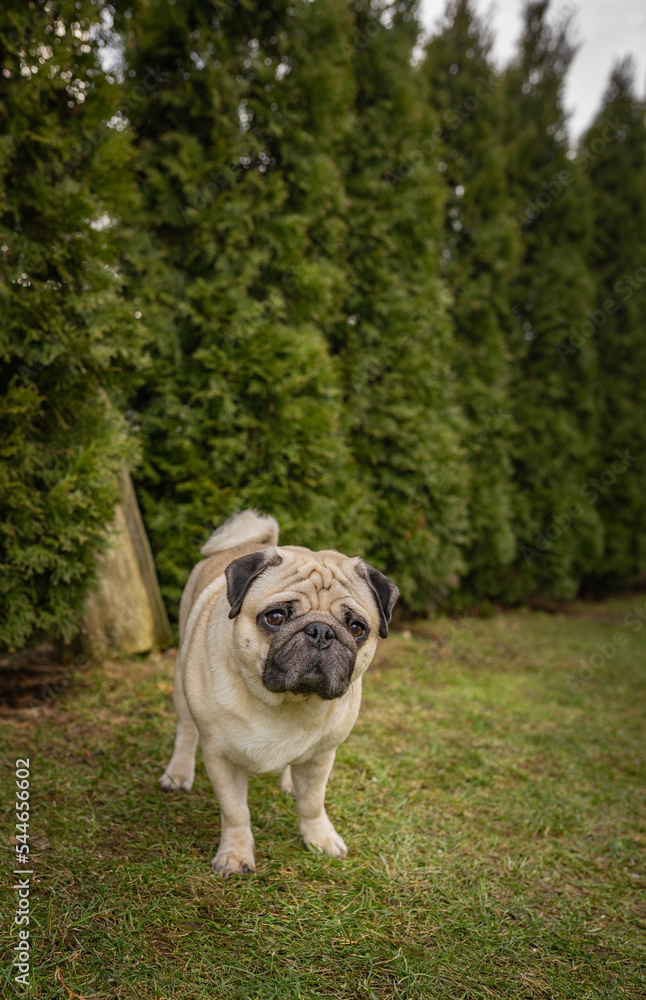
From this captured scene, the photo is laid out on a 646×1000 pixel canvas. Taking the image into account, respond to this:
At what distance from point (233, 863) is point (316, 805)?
45 centimetres

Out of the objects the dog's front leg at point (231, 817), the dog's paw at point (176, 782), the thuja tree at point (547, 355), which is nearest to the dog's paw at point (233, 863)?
the dog's front leg at point (231, 817)

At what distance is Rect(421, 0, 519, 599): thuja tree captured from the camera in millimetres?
9359

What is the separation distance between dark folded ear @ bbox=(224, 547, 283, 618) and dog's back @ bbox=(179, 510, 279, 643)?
762 mm

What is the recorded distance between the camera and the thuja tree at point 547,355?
10.5 m

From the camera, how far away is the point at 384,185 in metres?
7.82

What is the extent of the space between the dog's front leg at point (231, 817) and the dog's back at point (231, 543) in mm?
865

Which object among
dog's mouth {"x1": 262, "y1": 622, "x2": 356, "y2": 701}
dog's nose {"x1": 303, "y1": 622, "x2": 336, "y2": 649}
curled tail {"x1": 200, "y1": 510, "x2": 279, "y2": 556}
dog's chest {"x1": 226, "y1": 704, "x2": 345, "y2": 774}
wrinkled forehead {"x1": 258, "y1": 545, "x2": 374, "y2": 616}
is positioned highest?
curled tail {"x1": 200, "y1": 510, "x2": 279, "y2": 556}

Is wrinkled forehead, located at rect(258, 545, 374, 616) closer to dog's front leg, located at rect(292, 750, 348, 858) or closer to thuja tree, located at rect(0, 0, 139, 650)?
dog's front leg, located at rect(292, 750, 348, 858)

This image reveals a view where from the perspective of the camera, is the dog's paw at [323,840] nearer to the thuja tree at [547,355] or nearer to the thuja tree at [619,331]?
the thuja tree at [547,355]

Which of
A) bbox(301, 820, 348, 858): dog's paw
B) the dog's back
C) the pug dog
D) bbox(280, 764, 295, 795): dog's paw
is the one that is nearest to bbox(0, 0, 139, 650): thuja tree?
the dog's back

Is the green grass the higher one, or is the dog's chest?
the dog's chest

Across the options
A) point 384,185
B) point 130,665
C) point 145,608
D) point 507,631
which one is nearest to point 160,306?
point 145,608

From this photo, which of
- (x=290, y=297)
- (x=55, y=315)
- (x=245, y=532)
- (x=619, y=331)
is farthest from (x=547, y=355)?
(x=245, y=532)

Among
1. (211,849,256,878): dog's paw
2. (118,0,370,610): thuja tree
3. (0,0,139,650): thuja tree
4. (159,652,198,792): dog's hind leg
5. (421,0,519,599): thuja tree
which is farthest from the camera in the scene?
(421,0,519,599): thuja tree
